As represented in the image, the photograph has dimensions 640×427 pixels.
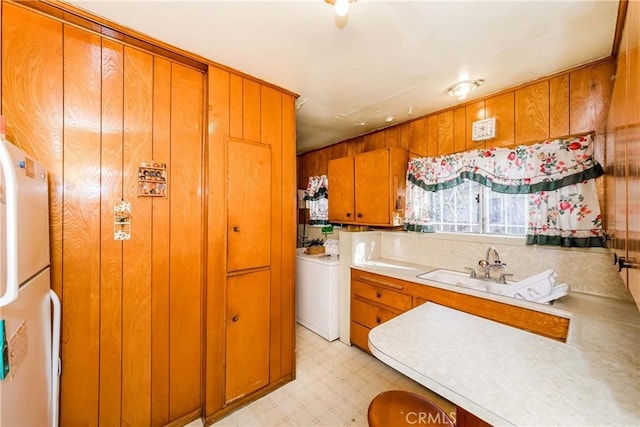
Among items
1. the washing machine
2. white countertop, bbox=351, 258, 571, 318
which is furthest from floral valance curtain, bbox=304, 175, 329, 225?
white countertop, bbox=351, 258, 571, 318

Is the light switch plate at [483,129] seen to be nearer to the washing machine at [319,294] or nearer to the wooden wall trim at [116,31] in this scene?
the washing machine at [319,294]

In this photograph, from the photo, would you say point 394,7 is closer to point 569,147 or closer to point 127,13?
point 127,13

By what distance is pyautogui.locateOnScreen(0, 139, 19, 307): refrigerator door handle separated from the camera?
743 mm

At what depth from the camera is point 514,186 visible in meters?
2.03

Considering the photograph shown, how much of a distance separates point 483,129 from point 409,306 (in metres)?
1.63

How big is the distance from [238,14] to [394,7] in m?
0.78

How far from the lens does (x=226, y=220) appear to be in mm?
1790

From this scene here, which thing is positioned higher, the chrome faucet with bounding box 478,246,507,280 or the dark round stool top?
the chrome faucet with bounding box 478,246,507,280

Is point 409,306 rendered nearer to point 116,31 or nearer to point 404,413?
point 404,413

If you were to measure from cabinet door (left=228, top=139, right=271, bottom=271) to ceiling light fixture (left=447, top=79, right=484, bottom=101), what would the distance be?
1.57 meters

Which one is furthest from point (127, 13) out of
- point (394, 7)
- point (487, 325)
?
point (487, 325)

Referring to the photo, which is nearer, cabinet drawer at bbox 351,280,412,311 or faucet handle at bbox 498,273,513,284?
faucet handle at bbox 498,273,513,284

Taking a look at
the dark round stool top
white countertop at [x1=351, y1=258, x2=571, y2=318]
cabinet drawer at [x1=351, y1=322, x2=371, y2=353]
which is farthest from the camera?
cabinet drawer at [x1=351, y1=322, x2=371, y2=353]

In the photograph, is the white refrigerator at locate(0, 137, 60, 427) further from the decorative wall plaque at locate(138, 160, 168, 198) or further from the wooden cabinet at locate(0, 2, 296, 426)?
the decorative wall plaque at locate(138, 160, 168, 198)
